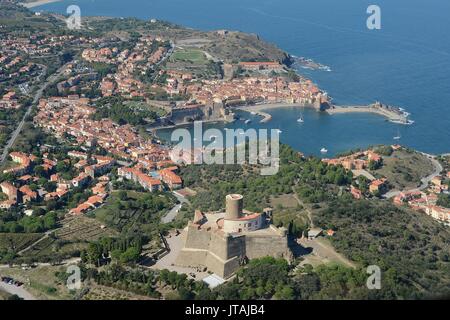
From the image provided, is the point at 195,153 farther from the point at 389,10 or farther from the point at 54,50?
the point at 389,10

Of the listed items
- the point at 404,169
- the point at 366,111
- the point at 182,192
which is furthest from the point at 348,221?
the point at 366,111

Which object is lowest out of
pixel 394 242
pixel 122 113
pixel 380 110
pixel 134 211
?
pixel 380 110

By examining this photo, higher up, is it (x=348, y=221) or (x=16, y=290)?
(x=348, y=221)

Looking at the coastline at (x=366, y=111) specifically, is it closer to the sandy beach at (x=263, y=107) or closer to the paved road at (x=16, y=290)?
the sandy beach at (x=263, y=107)

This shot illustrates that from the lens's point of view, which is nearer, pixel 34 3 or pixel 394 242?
pixel 394 242

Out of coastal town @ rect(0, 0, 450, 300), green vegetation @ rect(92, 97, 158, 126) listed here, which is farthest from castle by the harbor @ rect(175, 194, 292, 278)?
green vegetation @ rect(92, 97, 158, 126)

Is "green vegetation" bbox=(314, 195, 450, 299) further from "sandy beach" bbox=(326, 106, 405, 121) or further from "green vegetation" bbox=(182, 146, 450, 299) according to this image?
"sandy beach" bbox=(326, 106, 405, 121)

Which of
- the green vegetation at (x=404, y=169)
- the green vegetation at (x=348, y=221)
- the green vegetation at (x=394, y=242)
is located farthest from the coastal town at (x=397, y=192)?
the green vegetation at (x=394, y=242)

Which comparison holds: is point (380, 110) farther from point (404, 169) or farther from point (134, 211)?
point (134, 211)
